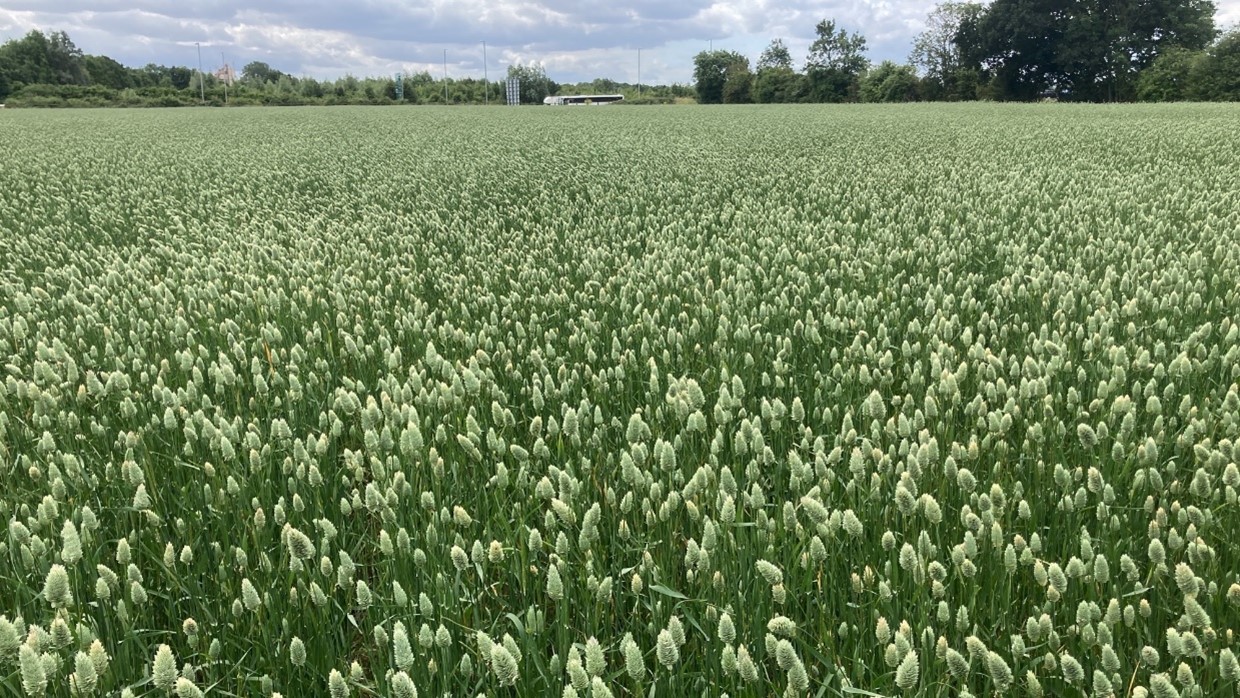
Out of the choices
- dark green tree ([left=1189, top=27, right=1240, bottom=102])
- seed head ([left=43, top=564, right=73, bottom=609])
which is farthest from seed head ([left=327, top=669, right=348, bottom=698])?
dark green tree ([left=1189, top=27, right=1240, bottom=102])

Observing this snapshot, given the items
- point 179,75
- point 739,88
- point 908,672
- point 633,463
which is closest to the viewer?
point 908,672

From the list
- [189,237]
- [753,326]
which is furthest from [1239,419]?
[189,237]

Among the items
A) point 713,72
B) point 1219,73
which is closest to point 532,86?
point 713,72

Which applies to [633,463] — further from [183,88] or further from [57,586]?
[183,88]

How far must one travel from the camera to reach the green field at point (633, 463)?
2109 mm

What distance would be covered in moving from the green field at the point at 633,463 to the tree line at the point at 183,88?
93827mm

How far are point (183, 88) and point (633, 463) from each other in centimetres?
14078

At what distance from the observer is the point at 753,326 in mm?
4746

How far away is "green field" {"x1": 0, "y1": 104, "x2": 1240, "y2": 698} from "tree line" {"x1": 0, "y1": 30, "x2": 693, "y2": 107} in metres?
93.8

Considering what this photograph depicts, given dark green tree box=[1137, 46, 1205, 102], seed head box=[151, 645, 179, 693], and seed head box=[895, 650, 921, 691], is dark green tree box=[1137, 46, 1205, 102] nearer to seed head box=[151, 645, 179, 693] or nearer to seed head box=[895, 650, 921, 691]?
seed head box=[895, 650, 921, 691]

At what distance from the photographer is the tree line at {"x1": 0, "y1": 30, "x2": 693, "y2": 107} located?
8762cm

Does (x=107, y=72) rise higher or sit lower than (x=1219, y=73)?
higher

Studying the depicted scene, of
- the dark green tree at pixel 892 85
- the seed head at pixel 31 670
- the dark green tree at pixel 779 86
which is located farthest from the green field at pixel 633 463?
the dark green tree at pixel 779 86

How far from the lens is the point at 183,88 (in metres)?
121
